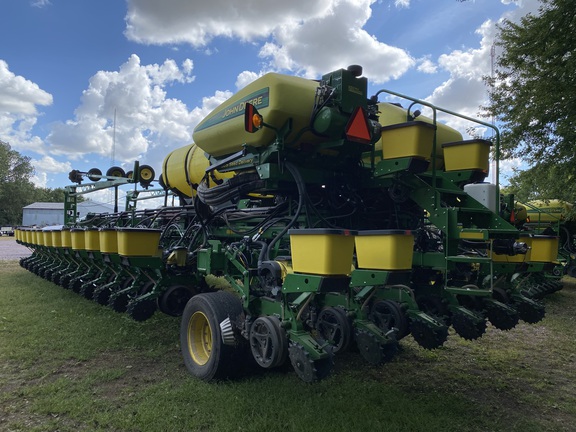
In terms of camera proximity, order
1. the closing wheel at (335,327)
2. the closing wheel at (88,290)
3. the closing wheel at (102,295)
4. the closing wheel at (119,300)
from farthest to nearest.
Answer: the closing wheel at (88,290), the closing wheel at (102,295), the closing wheel at (119,300), the closing wheel at (335,327)

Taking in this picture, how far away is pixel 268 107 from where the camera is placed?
12.9 ft

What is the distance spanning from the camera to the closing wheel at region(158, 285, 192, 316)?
577cm

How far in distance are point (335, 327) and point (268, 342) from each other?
58cm

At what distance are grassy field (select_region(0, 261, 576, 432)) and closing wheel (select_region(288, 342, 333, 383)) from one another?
522mm

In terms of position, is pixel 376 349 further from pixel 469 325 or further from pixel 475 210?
pixel 475 210

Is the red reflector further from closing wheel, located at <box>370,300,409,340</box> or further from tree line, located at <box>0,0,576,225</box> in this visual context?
tree line, located at <box>0,0,576,225</box>

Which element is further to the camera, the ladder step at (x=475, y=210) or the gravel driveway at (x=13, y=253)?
the gravel driveway at (x=13, y=253)

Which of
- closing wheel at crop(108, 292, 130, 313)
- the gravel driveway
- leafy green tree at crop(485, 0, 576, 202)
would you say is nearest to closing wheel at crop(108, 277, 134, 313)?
closing wheel at crop(108, 292, 130, 313)

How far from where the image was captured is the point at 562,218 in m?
Result: 12.6

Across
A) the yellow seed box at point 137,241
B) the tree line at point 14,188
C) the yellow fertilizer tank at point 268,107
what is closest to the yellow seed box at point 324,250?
the yellow fertilizer tank at point 268,107

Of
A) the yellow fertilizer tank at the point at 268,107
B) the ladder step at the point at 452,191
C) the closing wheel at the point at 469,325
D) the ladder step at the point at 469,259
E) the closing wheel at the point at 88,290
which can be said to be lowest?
the closing wheel at the point at 88,290

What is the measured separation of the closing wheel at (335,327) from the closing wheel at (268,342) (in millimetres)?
458

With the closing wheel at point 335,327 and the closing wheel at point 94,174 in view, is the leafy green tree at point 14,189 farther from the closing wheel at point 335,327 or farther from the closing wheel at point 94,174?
the closing wheel at point 335,327

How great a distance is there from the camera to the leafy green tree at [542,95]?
812cm
